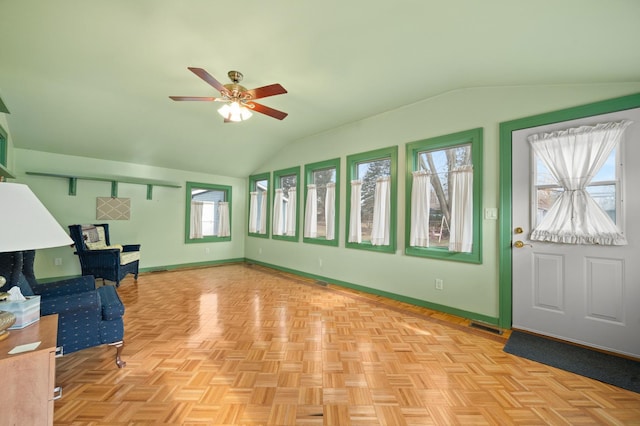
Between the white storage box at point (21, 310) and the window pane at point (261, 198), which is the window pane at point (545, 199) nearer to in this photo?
the white storage box at point (21, 310)

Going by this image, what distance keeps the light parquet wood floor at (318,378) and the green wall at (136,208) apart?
2.60 meters

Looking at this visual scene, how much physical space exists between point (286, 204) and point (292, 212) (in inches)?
11.6

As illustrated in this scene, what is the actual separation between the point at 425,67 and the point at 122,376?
12.4 ft

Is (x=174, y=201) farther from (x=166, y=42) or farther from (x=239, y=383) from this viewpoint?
(x=239, y=383)

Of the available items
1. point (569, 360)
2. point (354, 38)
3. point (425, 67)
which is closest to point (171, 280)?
point (354, 38)

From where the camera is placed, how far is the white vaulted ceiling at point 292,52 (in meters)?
1.84

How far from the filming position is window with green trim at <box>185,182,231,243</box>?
18.9 ft

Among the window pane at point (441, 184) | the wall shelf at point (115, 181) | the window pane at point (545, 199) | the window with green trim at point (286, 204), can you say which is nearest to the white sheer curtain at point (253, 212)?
the window with green trim at point (286, 204)

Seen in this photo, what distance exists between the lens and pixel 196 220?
5.84m

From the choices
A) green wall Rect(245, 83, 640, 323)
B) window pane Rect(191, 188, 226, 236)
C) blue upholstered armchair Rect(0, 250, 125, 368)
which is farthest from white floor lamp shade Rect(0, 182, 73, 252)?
window pane Rect(191, 188, 226, 236)

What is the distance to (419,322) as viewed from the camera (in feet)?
9.41

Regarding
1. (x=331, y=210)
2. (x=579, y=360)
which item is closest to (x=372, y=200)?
(x=331, y=210)

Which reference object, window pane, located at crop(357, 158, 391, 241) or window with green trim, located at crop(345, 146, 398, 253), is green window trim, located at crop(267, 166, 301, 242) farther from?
window pane, located at crop(357, 158, 391, 241)

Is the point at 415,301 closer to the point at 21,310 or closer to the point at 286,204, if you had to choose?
the point at 286,204
